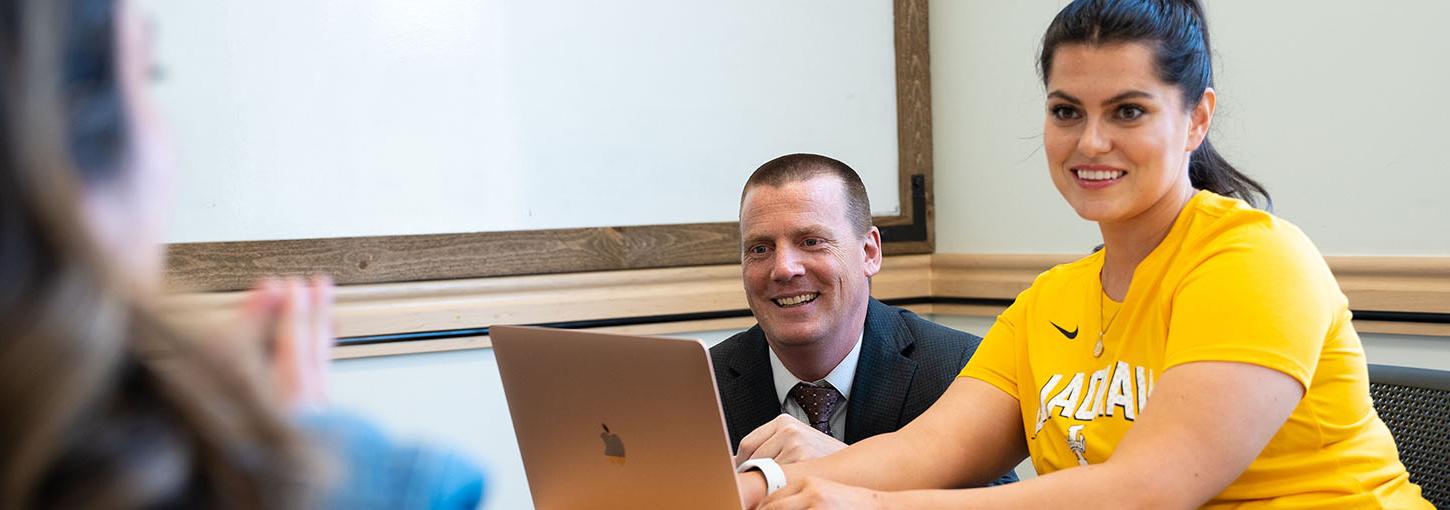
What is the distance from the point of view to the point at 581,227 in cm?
300

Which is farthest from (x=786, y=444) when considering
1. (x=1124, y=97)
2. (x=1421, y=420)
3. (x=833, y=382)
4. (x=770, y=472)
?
(x=1421, y=420)

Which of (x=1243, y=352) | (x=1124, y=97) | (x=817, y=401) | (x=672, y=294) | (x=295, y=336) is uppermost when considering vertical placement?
(x=1124, y=97)

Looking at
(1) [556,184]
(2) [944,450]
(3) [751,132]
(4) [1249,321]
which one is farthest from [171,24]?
(4) [1249,321]

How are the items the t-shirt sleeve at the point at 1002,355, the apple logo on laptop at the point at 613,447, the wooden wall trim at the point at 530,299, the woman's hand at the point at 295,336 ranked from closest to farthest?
the woman's hand at the point at 295,336 → the apple logo on laptop at the point at 613,447 → the t-shirt sleeve at the point at 1002,355 → the wooden wall trim at the point at 530,299

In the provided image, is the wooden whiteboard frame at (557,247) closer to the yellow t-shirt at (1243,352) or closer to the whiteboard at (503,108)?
the whiteboard at (503,108)

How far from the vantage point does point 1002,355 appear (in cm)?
175

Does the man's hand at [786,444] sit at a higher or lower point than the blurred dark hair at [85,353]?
lower

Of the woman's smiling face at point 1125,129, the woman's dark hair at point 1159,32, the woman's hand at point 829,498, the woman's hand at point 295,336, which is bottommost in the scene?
the woman's hand at point 829,498

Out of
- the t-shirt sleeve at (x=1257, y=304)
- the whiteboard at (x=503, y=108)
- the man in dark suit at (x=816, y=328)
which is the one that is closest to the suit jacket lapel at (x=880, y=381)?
the man in dark suit at (x=816, y=328)

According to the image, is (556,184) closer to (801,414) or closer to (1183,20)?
(801,414)

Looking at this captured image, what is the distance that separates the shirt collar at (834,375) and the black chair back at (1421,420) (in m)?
0.93

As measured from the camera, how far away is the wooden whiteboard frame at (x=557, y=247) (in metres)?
2.64

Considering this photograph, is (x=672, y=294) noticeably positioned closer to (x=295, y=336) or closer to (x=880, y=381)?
(x=880, y=381)

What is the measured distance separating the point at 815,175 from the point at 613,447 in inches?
38.8
